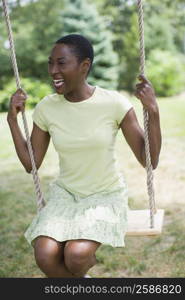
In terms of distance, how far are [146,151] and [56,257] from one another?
0.72 meters

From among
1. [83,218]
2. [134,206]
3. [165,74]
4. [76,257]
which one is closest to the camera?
[76,257]

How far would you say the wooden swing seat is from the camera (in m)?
2.63

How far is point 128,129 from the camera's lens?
275 centimetres

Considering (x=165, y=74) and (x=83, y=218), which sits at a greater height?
(x=83, y=218)

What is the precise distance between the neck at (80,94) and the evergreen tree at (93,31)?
52.5ft

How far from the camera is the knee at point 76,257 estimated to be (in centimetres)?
242

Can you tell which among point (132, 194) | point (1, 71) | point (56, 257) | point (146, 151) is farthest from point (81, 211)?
point (1, 71)

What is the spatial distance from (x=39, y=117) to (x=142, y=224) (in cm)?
82

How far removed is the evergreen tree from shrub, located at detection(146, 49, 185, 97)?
1.70m

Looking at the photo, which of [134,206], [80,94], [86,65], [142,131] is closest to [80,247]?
[142,131]

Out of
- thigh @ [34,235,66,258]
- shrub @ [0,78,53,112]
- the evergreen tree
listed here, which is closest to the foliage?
the evergreen tree

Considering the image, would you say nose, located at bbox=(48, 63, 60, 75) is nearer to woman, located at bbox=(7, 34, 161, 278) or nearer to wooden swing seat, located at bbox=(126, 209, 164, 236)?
woman, located at bbox=(7, 34, 161, 278)

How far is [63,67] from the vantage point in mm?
2605

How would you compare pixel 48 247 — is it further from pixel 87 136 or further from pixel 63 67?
pixel 63 67
